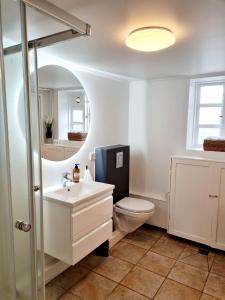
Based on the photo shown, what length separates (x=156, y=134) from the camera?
3.12 meters

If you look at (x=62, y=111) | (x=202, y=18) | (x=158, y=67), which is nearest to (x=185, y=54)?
(x=158, y=67)

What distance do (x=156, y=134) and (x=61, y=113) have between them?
4.70ft

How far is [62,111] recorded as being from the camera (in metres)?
2.24

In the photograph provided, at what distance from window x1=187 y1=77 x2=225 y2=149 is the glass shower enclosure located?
87.7 inches

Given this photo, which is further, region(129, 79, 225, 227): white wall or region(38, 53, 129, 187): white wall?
region(129, 79, 225, 227): white wall

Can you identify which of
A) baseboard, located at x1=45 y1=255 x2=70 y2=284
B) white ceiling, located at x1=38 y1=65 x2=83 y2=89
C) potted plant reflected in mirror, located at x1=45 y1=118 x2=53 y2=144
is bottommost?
baseboard, located at x1=45 y1=255 x2=70 y2=284

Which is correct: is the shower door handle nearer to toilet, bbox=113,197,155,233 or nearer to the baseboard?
the baseboard

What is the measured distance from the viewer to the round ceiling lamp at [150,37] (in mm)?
1303

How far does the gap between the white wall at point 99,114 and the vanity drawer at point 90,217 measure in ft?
1.61

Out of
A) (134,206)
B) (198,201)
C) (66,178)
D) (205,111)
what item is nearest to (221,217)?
(198,201)

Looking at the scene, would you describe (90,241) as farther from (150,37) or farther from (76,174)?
(150,37)

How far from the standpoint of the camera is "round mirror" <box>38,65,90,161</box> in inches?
80.1

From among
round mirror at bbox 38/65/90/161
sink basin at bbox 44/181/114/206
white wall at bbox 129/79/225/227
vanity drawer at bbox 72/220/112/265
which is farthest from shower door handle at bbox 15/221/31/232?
white wall at bbox 129/79/225/227

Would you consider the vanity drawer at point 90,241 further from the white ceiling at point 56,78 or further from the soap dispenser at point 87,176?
the white ceiling at point 56,78
